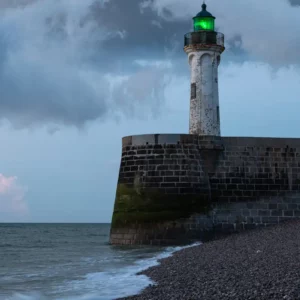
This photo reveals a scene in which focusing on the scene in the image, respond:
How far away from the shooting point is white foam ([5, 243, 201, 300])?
30.9 ft

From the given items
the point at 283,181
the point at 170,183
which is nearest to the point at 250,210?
the point at 283,181

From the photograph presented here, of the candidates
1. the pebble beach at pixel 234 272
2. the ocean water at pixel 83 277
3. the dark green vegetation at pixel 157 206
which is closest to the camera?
the pebble beach at pixel 234 272

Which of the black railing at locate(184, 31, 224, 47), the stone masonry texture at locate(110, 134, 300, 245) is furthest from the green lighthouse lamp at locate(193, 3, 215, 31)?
the stone masonry texture at locate(110, 134, 300, 245)

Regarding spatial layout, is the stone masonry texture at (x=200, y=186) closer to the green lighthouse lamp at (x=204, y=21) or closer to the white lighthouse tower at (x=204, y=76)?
the white lighthouse tower at (x=204, y=76)

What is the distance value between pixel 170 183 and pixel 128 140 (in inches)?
80.6

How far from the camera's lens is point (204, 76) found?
21312mm

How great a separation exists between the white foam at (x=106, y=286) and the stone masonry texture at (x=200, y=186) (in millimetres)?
5609

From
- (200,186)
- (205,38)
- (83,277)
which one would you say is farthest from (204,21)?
(83,277)

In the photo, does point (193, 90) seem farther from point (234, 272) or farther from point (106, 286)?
point (234, 272)

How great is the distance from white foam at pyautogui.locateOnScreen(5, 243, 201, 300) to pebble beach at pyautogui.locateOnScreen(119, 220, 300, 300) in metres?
0.29

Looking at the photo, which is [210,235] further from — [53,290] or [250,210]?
[53,290]

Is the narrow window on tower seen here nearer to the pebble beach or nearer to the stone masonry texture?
the stone masonry texture

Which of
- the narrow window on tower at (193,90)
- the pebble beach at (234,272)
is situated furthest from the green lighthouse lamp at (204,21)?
the pebble beach at (234,272)

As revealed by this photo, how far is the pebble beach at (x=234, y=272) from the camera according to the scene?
7.93 meters
